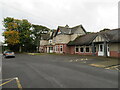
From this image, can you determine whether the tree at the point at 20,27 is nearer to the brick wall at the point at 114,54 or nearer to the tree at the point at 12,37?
the tree at the point at 12,37

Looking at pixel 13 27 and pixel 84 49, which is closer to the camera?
pixel 84 49

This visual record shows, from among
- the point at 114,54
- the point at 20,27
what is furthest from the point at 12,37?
the point at 114,54

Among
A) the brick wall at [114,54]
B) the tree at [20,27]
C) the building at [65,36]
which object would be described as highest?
the tree at [20,27]

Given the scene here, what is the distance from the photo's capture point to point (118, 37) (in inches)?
738

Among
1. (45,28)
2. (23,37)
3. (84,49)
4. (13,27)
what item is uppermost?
(45,28)

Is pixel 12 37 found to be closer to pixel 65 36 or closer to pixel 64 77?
pixel 65 36

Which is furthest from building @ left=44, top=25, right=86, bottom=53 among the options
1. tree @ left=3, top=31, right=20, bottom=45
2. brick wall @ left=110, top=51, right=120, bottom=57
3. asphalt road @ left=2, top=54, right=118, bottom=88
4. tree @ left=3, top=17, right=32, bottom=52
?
asphalt road @ left=2, top=54, right=118, bottom=88

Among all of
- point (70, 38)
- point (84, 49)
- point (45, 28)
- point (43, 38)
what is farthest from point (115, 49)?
point (45, 28)

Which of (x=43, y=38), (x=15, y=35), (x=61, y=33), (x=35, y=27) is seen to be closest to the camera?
(x=61, y=33)

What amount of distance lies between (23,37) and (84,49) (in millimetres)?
26031

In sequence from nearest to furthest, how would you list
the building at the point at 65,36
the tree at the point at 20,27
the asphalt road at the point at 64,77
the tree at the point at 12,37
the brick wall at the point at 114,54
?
the asphalt road at the point at 64,77
the brick wall at the point at 114,54
the building at the point at 65,36
the tree at the point at 12,37
the tree at the point at 20,27

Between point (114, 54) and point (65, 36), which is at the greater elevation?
point (65, 36)

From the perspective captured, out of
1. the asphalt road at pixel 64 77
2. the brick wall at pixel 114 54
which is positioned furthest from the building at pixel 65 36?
the asphalt road at pixel 64 77

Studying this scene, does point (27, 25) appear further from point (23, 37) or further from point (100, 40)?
point (100, 40)
